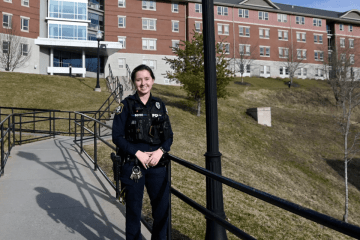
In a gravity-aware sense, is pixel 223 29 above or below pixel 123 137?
above

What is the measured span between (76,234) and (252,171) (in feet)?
35.1

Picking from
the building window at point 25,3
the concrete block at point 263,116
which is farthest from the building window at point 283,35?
the building window at point 25,3

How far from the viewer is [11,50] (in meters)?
35.8

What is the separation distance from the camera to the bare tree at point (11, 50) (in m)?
35.5

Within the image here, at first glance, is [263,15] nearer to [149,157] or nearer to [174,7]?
[174,7]

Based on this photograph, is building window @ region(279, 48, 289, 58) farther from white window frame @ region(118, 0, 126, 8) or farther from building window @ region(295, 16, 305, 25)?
white window frame @ region(118, 0, 126, 8)

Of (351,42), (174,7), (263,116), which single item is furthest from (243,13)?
(263,116)

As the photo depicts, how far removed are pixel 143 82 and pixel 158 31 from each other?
146ft

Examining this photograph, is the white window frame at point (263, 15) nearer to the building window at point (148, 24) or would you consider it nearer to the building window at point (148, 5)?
the building window at point (148, 5)

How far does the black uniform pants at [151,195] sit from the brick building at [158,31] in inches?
1165

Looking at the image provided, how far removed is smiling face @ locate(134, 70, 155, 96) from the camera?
2.81 meters

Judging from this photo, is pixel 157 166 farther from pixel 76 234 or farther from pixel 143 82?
pixel 76 234

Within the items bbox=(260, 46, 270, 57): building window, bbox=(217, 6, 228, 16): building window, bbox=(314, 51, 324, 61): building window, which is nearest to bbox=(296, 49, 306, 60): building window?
bbox=(314, 51, 324, 61): building window

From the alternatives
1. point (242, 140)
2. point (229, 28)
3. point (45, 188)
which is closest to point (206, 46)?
point (45, 188)
